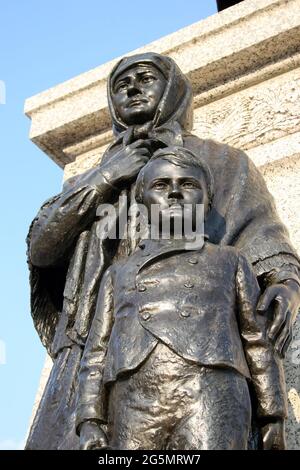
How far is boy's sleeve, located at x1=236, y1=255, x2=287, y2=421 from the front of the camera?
2.12 meters

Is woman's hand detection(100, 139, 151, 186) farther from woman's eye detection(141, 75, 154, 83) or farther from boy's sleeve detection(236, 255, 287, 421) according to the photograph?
boy's sleeve detection(236, 255, 287, 421)

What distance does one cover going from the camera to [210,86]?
449 cm

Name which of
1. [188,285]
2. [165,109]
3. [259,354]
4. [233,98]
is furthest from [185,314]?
[233,98]

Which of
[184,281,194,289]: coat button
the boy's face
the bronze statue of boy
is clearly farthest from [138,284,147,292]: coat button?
the boy's face

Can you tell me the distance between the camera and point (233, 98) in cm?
441

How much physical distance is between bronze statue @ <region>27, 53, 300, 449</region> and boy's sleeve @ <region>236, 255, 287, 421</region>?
5cm

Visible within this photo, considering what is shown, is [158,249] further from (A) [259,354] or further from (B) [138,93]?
(B) [138,93]

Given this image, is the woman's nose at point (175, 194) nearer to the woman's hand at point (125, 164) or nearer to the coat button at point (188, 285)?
the coat button at point (188, 285)

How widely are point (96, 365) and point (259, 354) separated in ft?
1.56

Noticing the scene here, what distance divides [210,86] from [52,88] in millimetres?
1079
